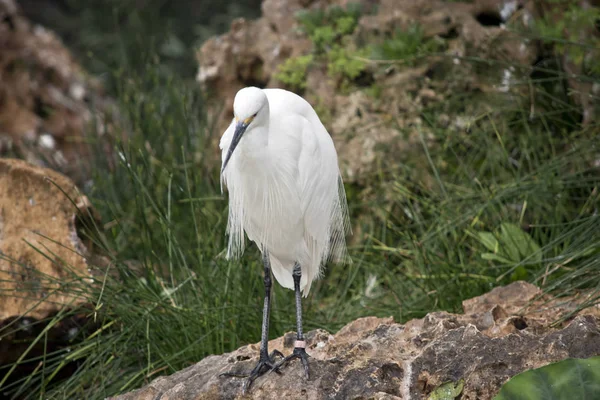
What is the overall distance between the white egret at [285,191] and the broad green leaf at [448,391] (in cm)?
39

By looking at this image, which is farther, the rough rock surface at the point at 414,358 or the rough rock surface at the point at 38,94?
the rough rock surface at the point at 38,94

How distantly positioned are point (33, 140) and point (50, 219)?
206 cm

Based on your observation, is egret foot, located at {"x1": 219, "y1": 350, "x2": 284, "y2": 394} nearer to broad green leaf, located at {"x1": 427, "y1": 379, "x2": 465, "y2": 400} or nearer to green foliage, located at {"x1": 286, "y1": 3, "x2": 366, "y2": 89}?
broad green leaf, located at {"x1": 427, "y1": 379, "x2": 465, "y2": 400}

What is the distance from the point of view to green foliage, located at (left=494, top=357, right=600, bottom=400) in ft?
5.67

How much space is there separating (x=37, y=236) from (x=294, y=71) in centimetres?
162

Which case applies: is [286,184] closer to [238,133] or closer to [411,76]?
[238,133]

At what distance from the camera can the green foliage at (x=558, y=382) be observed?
5.67 feet

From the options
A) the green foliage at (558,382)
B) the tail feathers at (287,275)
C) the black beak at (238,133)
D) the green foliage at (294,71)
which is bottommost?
the tail feathers at (287,275)

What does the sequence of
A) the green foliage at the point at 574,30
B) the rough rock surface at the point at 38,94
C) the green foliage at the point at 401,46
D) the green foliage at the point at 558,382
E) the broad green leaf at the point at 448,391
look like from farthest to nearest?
the rough rock surface at the point at 38,94
the green foliage at the point at 401,46
the green foliage at the point at 574,30
the broad green leaf at the point at 448,391
the green foliage at the point at 558,382

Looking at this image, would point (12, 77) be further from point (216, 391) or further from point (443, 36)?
point (216, 391)

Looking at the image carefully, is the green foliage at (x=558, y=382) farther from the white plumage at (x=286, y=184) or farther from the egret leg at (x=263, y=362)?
the white plumage at (x=286, y=184)

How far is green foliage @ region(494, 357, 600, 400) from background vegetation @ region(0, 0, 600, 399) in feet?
1.80

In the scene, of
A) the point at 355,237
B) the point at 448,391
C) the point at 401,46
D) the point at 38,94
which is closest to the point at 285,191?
the point at 448,391

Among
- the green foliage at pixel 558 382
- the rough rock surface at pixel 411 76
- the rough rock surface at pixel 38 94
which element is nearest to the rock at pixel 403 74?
the rough rock surface at pixel 411 76
